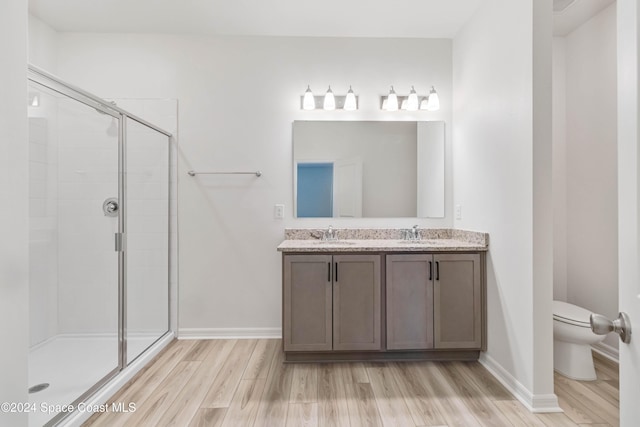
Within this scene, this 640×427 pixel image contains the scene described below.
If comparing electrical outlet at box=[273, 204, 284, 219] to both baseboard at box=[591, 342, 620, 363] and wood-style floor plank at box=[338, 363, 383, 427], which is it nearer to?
wood-style floor plank at box=[338, 363, 383, 427]

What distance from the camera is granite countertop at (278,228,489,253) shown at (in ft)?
7.67

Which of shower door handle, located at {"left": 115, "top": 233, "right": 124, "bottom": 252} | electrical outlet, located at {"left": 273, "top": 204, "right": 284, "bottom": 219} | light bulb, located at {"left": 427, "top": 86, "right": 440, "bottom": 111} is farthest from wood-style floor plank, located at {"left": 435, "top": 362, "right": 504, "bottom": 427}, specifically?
shower door handle, located at {"left": 115, "top": 233, "right": 124, "bottom": 252}

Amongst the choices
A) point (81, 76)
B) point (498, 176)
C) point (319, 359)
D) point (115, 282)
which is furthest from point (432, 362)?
point (81, 76)

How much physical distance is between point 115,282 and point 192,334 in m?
0.87

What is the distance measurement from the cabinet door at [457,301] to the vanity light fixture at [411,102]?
1.32 metres

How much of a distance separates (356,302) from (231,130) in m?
1.77

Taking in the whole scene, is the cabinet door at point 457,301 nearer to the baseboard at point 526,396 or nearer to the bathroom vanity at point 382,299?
the bathroom vanity at point 382,299

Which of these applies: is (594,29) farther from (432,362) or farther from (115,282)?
(115,282)

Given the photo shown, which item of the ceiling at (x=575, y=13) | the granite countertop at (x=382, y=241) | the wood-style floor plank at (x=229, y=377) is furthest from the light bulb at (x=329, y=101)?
the wood-style floor plank at (x=229, y=377)

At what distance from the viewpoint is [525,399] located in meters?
1.87

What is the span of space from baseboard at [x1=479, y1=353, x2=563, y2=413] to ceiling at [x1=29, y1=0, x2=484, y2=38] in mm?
2583

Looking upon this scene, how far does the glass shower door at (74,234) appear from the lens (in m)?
2.08

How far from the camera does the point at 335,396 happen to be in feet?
6.40

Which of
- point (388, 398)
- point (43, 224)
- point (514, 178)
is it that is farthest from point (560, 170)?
point (43, 224)
